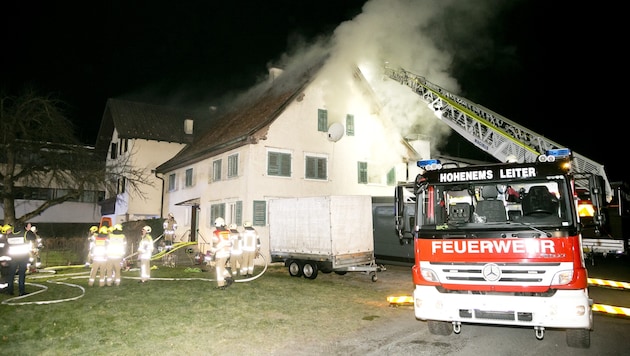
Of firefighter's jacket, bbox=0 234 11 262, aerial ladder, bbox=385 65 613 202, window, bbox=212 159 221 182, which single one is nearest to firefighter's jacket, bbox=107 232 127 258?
firefighter's jacket, bbox=0 234 11 262

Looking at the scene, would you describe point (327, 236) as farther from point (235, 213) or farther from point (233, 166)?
point (233, 166)

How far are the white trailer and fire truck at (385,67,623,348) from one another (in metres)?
5.71

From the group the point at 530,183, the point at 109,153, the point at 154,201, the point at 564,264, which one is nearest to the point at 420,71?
the point at 530,183

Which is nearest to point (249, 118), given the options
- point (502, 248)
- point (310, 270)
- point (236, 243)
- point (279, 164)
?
point (279, 164)

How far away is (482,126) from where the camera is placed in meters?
16.1

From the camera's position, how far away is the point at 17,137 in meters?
18.1

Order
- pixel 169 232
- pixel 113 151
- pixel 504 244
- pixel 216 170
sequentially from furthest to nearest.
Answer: pixel 113 151
pixel 216 170
pixel 169 232
pixel 504 244

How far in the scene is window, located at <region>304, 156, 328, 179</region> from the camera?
18.6 meters

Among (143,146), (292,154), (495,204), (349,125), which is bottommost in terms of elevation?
(495,204)

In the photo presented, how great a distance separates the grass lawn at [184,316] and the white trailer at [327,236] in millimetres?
664

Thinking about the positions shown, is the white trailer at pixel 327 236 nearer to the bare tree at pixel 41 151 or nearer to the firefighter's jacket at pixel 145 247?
the firefighter's jacket at pixel 145 247

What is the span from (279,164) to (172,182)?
9.68m

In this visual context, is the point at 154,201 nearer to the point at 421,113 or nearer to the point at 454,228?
the point at 421,113

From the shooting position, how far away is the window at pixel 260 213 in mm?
16969
